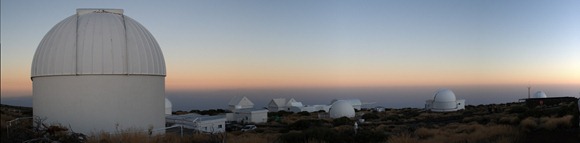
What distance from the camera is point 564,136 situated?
11.4 metres

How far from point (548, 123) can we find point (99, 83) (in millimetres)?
13658

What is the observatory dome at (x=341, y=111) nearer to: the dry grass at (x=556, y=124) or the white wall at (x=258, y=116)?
the white wall at (x=258, y=116)

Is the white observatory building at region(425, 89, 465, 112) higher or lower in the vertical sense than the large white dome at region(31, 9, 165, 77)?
lower

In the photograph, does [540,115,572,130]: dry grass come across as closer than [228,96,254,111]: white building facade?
Yes

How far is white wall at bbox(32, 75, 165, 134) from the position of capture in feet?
37.4

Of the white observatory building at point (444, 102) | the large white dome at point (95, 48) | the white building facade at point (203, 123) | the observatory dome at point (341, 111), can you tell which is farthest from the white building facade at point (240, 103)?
the large white dome at point (95, 48)

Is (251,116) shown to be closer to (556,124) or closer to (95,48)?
(95,48)

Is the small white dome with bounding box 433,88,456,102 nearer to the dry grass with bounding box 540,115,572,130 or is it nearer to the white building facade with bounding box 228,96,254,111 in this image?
the white building facade with bounding box 228,96,254,111

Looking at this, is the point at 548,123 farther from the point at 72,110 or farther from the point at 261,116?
the point at 261,116

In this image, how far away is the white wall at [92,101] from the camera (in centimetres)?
1139

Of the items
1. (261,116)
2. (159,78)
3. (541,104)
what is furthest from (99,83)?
(541,104)

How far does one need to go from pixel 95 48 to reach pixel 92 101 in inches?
56.5

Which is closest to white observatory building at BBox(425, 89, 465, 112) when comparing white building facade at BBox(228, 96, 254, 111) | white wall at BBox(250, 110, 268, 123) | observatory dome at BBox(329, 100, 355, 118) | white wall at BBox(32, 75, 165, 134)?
observatory dome at BBox(329, 100, 355, 118)

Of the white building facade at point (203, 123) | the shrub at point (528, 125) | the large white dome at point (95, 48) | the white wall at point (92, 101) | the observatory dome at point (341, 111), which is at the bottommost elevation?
the observatory dome at point (341, 111)
